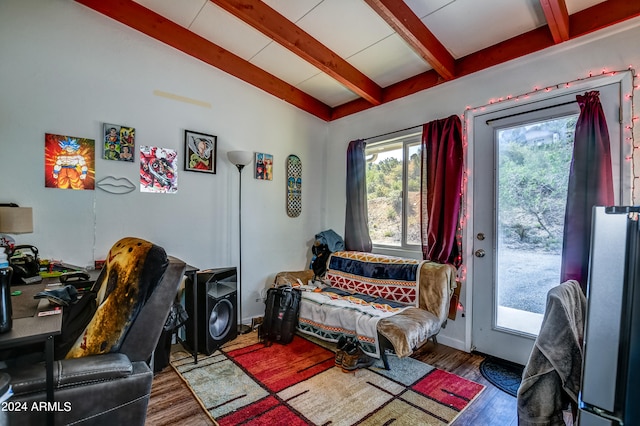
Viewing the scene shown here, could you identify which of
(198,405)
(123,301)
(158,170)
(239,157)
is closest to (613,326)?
(123,301)

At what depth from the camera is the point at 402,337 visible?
2.22 m

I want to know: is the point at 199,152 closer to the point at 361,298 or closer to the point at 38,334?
the point at 361,298

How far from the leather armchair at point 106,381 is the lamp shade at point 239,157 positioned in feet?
6.29

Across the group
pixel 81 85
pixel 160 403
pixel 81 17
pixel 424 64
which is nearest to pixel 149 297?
pixel 160 403

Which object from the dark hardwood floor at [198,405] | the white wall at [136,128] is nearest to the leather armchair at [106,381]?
the dark hardwood floor at [198,405]

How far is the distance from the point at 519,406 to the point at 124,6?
12.8 feet

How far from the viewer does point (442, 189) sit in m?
A: 2.89

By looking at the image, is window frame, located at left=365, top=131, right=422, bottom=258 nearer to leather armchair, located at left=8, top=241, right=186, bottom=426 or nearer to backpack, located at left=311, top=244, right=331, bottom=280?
backpack, located at left=311, top=244, right=331, bottom=280

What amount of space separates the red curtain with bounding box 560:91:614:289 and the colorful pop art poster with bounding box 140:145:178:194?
3374 mm

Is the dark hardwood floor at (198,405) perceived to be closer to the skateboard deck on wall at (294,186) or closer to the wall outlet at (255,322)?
the wall outlet at (255,322)

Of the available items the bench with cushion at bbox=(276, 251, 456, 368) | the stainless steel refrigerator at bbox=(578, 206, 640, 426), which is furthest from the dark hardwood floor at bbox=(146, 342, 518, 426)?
the stainless steel refrigerator at bbox=(578, 206, 640, 426)

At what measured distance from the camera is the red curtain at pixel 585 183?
205 centimetres

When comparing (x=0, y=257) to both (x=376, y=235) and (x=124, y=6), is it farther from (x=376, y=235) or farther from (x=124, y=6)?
(x=376, y=235)

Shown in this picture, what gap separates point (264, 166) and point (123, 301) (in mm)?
2550
